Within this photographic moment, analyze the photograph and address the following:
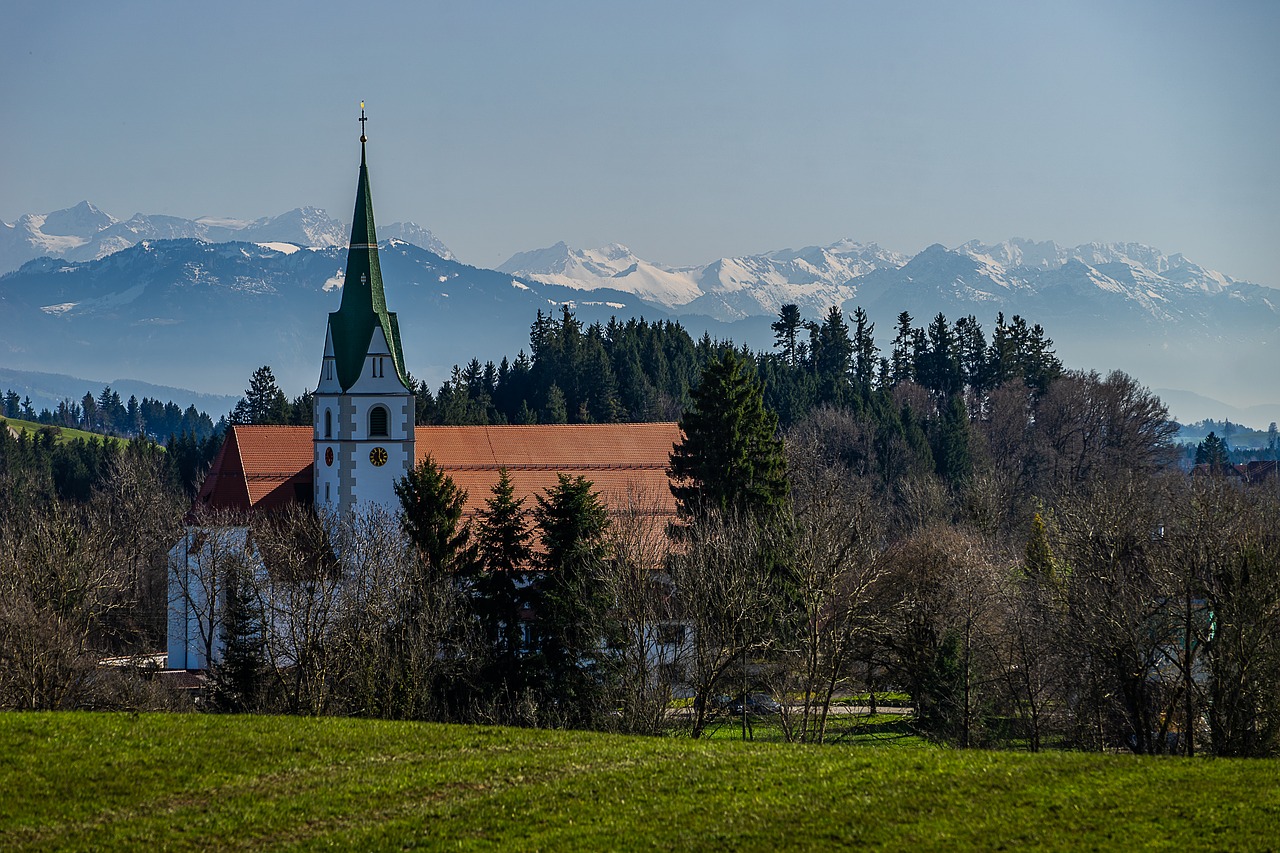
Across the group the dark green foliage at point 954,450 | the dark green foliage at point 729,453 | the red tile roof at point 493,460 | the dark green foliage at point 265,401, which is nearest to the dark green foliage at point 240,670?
the red tile roof at point 493,460

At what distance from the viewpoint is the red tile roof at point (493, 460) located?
205ft

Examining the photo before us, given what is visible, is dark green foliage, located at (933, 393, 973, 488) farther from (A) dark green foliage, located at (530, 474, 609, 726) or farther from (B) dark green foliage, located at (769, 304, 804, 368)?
(A) dark green foliage, located at (530, 474, 609, 726)

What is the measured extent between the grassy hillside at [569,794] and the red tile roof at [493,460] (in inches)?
1183

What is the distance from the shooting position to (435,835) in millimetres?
24797

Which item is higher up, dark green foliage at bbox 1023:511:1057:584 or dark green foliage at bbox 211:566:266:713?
dark green foliage at bbox 1023:511:1057:584

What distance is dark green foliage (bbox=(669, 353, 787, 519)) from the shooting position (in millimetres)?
53906

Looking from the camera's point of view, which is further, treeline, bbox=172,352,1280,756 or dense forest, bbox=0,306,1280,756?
dense forest, bbox=0,306,1280,756

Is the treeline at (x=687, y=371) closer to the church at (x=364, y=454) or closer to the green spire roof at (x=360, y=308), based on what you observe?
the church at (x=364, y=454)

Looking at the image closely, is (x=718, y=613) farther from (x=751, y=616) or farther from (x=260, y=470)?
(x=260, y=470)

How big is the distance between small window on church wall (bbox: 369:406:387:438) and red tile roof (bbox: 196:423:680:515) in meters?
4.27

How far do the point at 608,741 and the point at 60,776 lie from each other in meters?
11.5

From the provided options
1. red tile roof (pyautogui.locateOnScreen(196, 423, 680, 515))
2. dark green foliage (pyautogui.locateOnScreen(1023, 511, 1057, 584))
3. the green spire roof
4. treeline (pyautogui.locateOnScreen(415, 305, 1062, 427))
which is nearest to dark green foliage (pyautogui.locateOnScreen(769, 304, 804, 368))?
treeline (pyautogui.locateOnScreen(415, 305, 1062, 427))

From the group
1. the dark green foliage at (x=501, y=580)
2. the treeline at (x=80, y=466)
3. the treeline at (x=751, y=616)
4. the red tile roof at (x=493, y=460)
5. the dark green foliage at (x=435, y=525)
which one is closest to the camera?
the treeline at (x=751, y=616)

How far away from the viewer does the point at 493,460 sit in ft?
215
